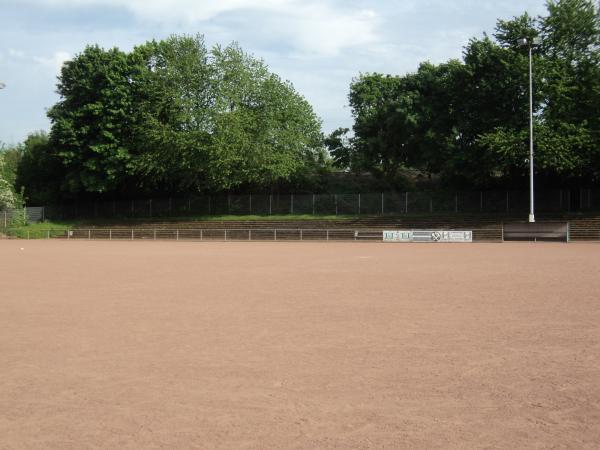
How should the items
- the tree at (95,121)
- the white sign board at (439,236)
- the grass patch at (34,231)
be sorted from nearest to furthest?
the white sign board at (439,236) < the grass patch at (34,231) < the tree at (95,121)

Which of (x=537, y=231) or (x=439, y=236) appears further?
(x=439, y=236)

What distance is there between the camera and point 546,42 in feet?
149

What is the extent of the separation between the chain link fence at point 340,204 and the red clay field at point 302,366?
3368 centimetres

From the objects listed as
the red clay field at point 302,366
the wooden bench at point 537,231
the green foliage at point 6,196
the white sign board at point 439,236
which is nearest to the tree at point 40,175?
the green foliage at point 6,196

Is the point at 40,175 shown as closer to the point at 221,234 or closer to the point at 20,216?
the point at 20,216

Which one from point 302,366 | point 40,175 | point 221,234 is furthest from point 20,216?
point 302,366

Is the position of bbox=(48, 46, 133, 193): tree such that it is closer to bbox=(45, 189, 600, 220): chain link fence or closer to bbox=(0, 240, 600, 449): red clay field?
bbox=(45, 189, 600, 220): chain link fence

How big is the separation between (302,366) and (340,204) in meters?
45.9

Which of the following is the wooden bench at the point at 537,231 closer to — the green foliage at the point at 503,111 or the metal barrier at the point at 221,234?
the metal barrier at the point at 221,234

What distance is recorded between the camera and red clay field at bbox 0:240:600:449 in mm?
5109

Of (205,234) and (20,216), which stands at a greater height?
(20,216)

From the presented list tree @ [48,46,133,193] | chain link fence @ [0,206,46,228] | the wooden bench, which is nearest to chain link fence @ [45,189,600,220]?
chain link fence @ [0,206,46,228]

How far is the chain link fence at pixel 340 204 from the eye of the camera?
4681 centimetres

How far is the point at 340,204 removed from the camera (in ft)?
174
